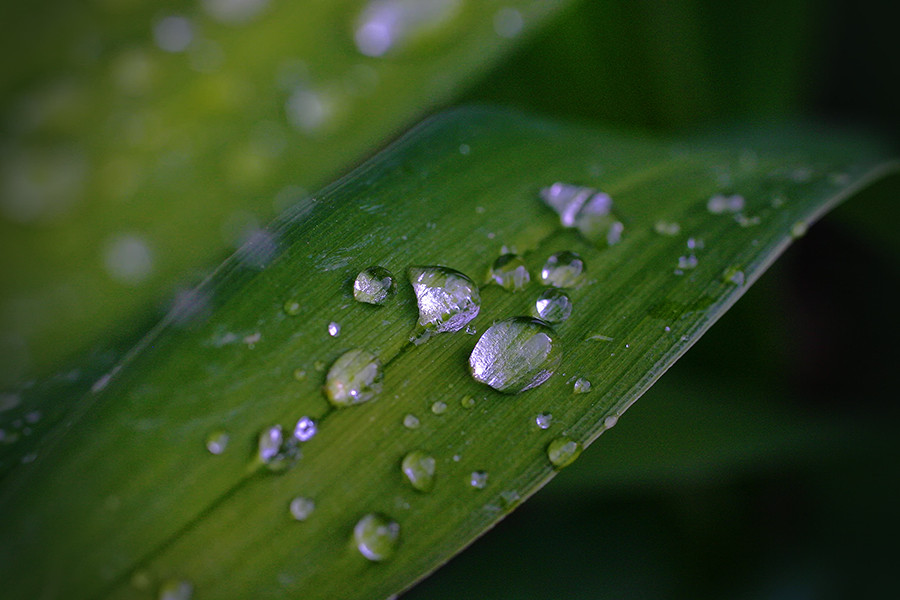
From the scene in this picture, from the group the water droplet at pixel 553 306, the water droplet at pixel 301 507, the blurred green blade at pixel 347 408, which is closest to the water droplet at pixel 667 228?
the blurred green blade at pixel 347 408

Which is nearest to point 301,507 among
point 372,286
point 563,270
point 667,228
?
point 372,286

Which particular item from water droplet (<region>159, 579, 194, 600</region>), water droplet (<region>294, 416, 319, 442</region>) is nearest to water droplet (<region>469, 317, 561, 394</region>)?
water droplet (<region>294, 416, 319, 442</region>)

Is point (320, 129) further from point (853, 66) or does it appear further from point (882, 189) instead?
point (853, 66)

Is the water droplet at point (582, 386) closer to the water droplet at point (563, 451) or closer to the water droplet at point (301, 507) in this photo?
the water droplet at point (563, 451)

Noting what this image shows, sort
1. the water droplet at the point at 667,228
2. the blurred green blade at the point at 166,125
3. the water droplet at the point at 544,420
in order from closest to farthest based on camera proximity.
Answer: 1. the blurred green blade at the point at 166,125
2. the water droplet at the point at 544,420
3. the water droplet at the point at 667,228

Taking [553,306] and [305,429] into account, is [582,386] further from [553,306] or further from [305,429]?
[305,429]

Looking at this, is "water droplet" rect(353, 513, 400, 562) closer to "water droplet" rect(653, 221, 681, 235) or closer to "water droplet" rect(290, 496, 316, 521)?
"water droplet" rect(290, 496, 316, 521)

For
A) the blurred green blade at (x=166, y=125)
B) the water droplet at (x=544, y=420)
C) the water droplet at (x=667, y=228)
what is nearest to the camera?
the blurred green blade at (x=166, y=125)
